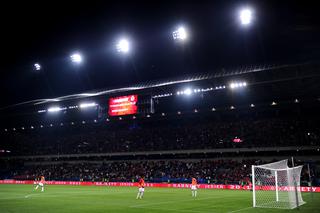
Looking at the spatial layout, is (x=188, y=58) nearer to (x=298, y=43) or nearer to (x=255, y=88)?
(x=255, y=88)

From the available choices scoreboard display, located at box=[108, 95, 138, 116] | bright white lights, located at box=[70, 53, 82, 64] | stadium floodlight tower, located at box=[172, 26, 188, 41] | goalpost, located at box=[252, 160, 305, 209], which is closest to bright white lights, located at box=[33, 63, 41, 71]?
bright white lights, located at box=[70, 53, 82, 64]

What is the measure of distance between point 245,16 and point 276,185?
15993mm

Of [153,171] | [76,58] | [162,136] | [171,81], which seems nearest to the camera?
[76,58]

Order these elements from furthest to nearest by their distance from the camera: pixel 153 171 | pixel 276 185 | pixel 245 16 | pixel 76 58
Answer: pixel 153 171, pixel 76 58, pixel 245 16, pixel 276 185

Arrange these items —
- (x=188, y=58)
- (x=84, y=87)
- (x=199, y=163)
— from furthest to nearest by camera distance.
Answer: (x=199, y=163), (x=84, y=87), (x=188, y=58)

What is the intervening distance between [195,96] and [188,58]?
26.4 ft

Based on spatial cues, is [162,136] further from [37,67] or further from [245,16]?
[245,16]

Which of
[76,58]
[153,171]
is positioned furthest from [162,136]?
[76,58]

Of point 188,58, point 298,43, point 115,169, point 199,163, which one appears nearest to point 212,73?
point 188,58

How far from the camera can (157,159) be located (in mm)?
63531

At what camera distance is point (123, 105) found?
150 ft

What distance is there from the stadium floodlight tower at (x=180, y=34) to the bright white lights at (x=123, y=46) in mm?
6157

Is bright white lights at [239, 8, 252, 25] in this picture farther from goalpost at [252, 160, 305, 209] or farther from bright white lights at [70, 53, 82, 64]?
bright white lights at [70, 53, 82, 64]

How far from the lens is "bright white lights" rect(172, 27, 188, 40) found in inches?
1415
